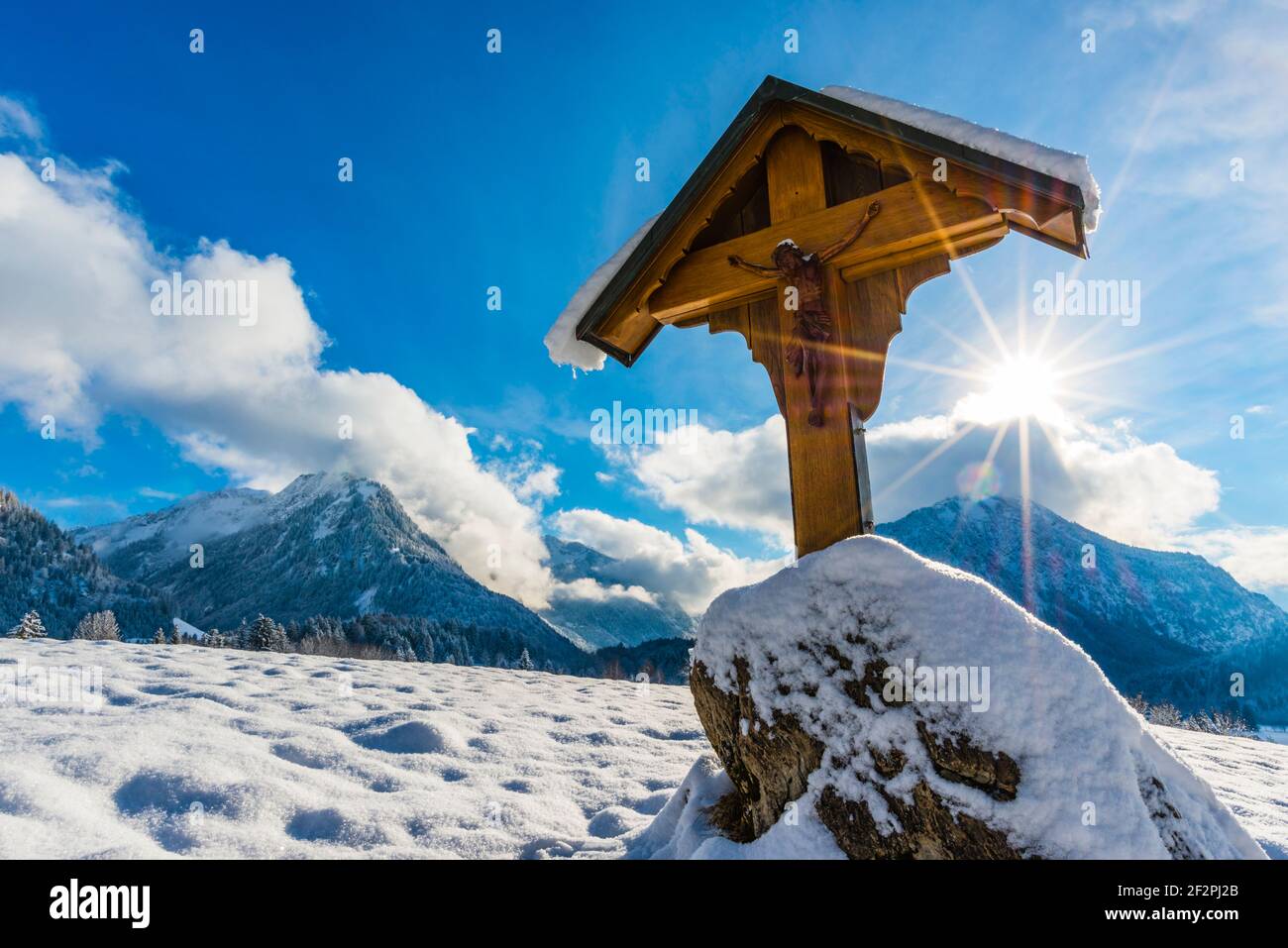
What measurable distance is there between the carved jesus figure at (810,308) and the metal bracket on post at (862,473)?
0.80 ft

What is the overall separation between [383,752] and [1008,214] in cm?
628

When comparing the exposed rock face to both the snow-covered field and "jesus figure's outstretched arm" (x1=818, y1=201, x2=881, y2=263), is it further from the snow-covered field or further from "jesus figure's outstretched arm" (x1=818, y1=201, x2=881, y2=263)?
"jesus figure's outstretched arm" (x1=818, y1=201, x2=881, y2=263)

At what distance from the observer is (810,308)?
4258 mm

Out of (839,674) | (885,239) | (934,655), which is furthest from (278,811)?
(885,239)

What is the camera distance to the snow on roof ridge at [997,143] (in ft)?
11.7

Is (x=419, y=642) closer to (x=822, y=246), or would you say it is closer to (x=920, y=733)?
(x=822, y=246)

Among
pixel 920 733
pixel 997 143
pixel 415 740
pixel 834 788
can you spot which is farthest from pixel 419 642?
pixel 997 143

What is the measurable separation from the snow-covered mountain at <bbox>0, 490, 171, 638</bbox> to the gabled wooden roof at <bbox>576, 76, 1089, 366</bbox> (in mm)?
169958

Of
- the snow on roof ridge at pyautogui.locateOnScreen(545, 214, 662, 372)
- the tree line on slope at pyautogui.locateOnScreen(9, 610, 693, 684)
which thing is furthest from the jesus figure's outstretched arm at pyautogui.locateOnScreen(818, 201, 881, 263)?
the tree line on slope at pyautogui.locateOnScreen(9, 610, 693, 684)

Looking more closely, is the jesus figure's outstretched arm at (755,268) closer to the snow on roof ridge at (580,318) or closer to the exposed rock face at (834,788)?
the snow on roof ridge at (580,318)

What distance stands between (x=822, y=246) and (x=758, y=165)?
1013mm

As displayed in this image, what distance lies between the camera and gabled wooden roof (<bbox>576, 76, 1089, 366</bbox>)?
3.71 metres
